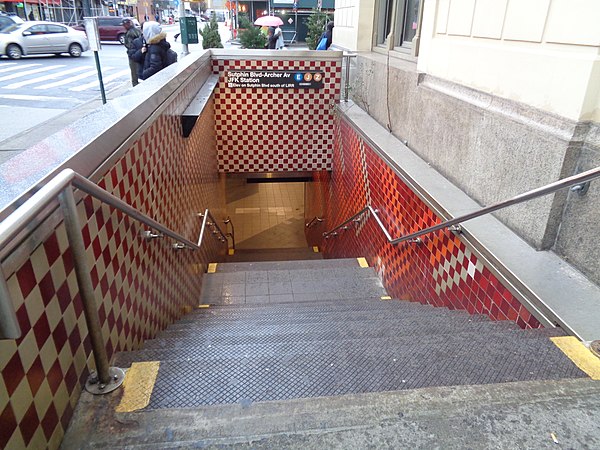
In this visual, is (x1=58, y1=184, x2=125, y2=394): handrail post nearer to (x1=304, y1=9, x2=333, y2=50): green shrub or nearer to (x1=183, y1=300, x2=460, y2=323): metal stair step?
(x1=183, y1=300, x2=460, y2=323): metal stair step

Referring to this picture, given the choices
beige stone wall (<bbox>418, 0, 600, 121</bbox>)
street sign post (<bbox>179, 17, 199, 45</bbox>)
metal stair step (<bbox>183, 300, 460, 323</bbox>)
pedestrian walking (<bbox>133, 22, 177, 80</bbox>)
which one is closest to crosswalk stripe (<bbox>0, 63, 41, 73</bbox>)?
street sign post (<bbox>179, 17, 199, 45</bbox>)

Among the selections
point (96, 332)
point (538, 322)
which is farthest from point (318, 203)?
point (96, 332)

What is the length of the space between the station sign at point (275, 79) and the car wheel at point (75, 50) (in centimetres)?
1249

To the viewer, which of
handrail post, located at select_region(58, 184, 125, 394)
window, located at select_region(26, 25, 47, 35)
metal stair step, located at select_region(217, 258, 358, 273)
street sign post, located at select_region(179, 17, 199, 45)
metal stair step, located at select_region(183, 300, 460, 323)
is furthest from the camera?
window, located at select_region(26, 25, 47, 35)

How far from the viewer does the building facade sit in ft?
7.30

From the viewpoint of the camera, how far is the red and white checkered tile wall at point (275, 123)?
700 cm

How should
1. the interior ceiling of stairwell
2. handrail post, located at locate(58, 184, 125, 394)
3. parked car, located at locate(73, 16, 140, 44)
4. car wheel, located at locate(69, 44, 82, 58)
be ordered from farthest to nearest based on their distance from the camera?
parked car, located at locate(73, 16, 140, 44) → car wheel, located at locate(69, 44, 82, 58) → the interior ceiling of stairwell → handrail post, located at locate(58, 184, 125, 394)

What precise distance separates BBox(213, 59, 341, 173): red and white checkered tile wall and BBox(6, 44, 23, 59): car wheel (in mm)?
11804

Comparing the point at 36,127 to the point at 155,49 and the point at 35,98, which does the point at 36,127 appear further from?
the point at 35,98

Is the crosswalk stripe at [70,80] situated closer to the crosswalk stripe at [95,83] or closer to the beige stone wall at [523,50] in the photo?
the crosswalk stripe at [95,83]

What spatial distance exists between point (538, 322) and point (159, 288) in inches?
81.0

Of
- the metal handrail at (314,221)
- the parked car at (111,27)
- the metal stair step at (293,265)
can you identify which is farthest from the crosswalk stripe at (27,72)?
the metal stair step at (293,265)

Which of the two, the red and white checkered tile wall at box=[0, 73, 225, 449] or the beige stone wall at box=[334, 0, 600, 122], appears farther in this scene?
the beige stone wall at box=[334, 0, 600, 122]

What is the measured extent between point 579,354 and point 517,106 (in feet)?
5.11
